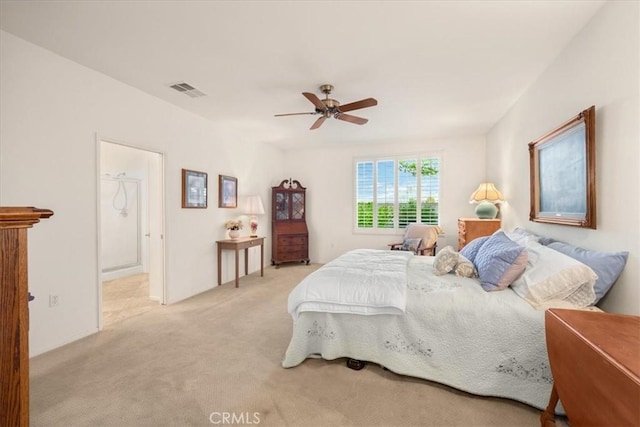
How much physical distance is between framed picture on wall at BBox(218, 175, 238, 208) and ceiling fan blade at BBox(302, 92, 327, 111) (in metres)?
2.28

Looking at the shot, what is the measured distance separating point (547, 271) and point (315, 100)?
239 centimetres

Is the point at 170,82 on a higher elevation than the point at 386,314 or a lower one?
higher

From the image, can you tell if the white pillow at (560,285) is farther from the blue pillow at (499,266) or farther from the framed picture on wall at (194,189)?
the framed picture on wall at (194,189)

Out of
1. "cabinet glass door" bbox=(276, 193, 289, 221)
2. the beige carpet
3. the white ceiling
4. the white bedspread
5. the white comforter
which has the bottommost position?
the beige carpet

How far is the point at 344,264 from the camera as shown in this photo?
2.85 m

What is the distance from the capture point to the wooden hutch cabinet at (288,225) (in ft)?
19.3

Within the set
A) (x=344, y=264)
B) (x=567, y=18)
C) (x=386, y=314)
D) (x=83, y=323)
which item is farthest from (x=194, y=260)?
(x=567, y=18)

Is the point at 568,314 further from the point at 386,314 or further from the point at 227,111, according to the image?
the point at 227,111

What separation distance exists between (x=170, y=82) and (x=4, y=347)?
3.13 m

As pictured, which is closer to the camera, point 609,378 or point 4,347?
point 4,347

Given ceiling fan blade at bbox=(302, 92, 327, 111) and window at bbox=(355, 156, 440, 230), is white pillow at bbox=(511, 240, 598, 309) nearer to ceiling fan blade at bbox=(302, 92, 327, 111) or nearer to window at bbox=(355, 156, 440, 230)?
ceiling fan blade at bbox=(302, 92, 327, 111)

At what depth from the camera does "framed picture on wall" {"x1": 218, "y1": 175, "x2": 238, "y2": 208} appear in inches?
182

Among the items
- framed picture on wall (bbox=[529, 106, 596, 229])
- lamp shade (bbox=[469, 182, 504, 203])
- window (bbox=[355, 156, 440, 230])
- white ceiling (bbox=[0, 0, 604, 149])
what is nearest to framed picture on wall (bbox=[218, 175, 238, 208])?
white ceiling (bbox=[0, 0, 604, 149])
